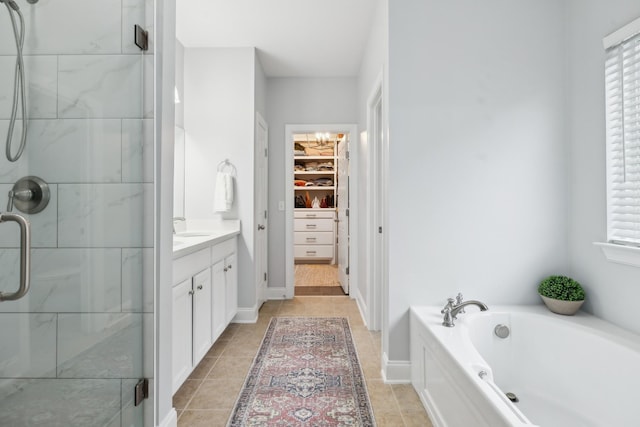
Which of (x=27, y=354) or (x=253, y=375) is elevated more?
(x=27, y=354)

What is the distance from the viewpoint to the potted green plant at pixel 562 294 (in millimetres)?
1857

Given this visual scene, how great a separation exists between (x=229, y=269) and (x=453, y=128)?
205 cm

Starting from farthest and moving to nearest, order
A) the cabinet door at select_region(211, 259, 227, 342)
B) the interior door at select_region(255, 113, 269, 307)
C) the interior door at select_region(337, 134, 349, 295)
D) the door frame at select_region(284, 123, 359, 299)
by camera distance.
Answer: the interior door at select_region(337, 134, 349, 295) < the door frame at select_region(284, 123, 359, 299) < the interior door at select_region(255, 113, 269, 307) < the cabinet door at select_region(211, 259, 227, 342)

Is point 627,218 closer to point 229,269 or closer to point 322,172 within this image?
point 229,269

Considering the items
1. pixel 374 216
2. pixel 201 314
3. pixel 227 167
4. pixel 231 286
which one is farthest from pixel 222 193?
pixel 374 216

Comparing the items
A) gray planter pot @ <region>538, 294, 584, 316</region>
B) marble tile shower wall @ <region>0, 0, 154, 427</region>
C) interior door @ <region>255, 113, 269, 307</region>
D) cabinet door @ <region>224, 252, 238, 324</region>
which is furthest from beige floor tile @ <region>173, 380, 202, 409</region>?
gray planter pot @ <region>538, 294, 584, 316</region>

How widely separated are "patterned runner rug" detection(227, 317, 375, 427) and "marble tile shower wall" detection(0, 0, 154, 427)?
0.67 meters

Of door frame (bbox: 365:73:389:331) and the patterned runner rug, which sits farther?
door frame (bbox: 365:73:389:331)

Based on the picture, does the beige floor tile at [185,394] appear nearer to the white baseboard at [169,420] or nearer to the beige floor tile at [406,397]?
the white baseboard at [169,420]

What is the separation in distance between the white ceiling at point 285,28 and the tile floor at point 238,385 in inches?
105

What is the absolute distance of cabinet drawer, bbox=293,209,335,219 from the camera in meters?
6.52

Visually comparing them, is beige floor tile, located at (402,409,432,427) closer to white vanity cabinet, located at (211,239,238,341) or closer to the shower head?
white vanity cabinet, located at (211,239,238,341)

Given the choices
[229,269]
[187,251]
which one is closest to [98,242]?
[187,251]

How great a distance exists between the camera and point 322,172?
6.50 metres
